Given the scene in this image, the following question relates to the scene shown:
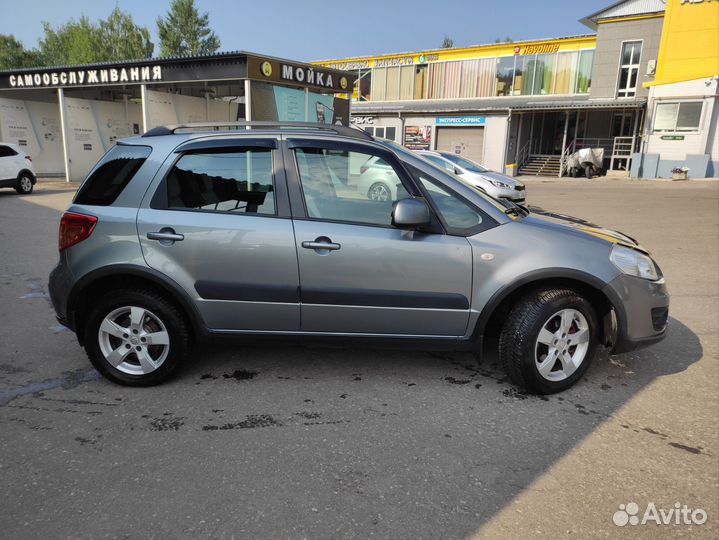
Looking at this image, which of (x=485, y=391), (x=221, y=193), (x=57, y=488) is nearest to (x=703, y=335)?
(x=485, y=391)

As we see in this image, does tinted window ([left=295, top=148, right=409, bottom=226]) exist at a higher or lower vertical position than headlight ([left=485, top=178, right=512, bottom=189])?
higher

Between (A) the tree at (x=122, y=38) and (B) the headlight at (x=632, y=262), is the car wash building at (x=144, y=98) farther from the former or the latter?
(A) the tree at (x=122, y=38)

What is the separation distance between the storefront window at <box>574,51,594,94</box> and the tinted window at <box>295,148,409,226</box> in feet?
102

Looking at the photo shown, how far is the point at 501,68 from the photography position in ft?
110

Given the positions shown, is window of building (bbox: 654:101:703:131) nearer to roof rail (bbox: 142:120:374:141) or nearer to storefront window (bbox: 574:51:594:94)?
storefront window (bbox: 574:51:594:94)

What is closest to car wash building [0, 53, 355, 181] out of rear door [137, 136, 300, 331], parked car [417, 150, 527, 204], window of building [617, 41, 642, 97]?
parked car [417, 150, 527, 204]

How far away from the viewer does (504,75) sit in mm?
33594

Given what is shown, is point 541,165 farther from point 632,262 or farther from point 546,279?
point 546,279

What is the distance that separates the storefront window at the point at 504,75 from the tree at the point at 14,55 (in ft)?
155

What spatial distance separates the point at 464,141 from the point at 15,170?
22.9m

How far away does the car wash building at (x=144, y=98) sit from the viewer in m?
14.9

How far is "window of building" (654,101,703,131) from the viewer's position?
23.7 meters

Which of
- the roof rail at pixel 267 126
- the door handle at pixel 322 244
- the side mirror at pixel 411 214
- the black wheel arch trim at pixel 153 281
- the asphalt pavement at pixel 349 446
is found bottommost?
the asphalt pavement at pixel 349 446

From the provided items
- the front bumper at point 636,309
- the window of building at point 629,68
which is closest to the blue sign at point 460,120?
the window of building at point 629,68
